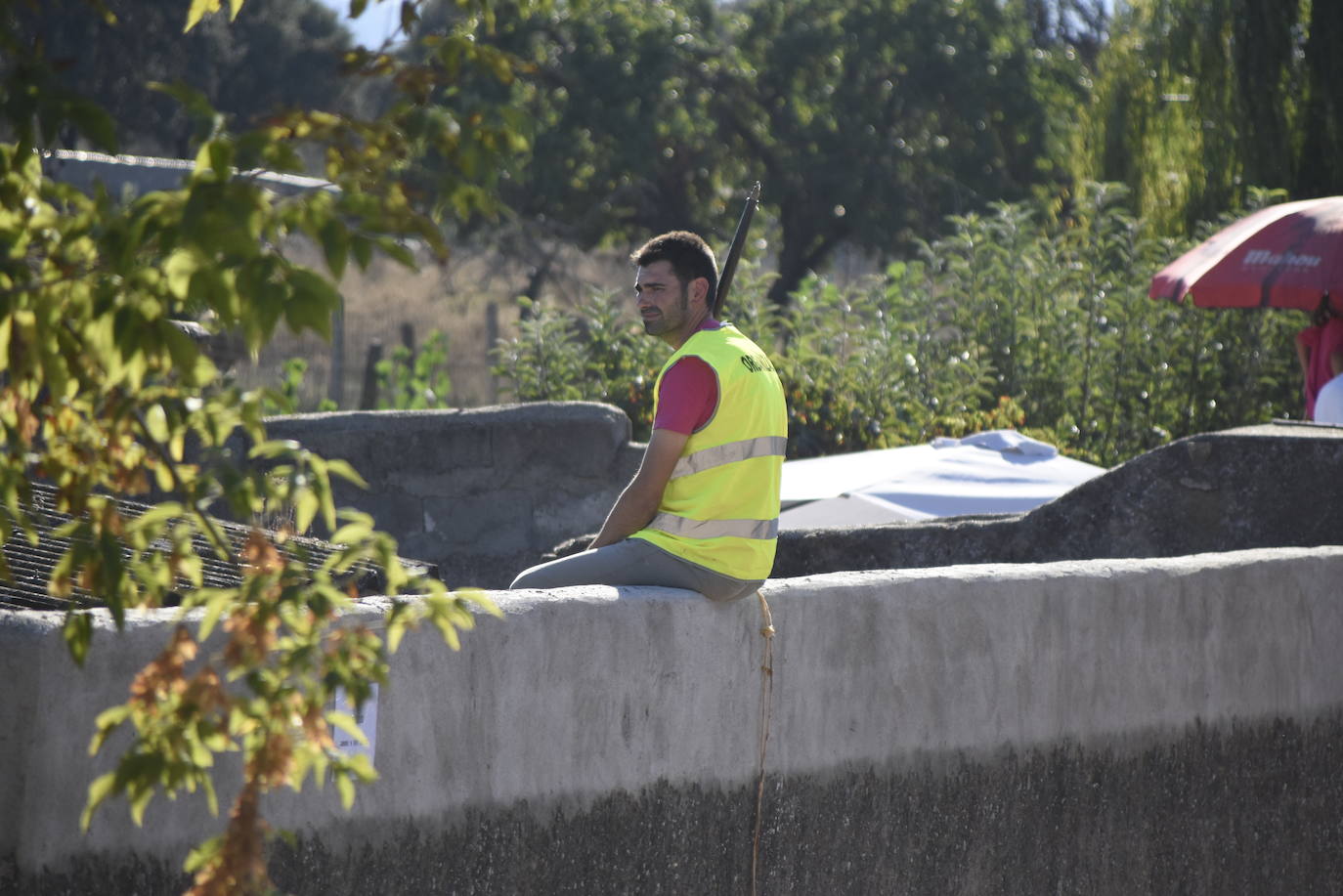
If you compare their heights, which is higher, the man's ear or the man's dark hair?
the man's dark hair

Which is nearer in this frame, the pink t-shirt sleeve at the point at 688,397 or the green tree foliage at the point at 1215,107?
the pink t-shirt sleeve at the point at 688,397

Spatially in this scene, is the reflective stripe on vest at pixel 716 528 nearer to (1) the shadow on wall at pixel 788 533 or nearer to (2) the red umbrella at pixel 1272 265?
(1) the shadow on wall at pixel 788 533

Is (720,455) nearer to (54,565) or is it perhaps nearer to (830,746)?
(830,746)

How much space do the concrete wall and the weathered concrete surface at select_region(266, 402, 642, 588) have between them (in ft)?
12.3

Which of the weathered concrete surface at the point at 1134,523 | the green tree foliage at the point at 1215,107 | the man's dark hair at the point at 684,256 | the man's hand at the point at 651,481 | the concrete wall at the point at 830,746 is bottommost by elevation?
the concrete wall at the point at 830,746

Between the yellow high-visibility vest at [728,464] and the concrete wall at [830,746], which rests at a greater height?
the yellow high-visibility vest at [728,464]

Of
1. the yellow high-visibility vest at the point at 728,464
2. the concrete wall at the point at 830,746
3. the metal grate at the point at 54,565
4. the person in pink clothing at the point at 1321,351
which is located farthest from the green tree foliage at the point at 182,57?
the concrete wall at the point at 830,746

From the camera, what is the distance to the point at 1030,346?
11875mm

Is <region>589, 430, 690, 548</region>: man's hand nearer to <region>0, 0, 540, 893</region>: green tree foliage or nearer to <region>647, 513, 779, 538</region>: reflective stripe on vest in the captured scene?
<region>647, 513, 779, 538</region>: reflective stripe on vest

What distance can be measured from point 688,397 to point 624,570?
0.46m

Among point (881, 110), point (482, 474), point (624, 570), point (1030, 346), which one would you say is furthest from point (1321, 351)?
point (881, 110)

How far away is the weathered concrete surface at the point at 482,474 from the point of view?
7.84 m

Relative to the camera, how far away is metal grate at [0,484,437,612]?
3.66m

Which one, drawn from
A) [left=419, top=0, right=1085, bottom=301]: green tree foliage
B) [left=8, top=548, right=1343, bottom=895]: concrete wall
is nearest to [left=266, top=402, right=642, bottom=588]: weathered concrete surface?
[left=8, top=548, right=1343, bottom=895]: concrete wall
